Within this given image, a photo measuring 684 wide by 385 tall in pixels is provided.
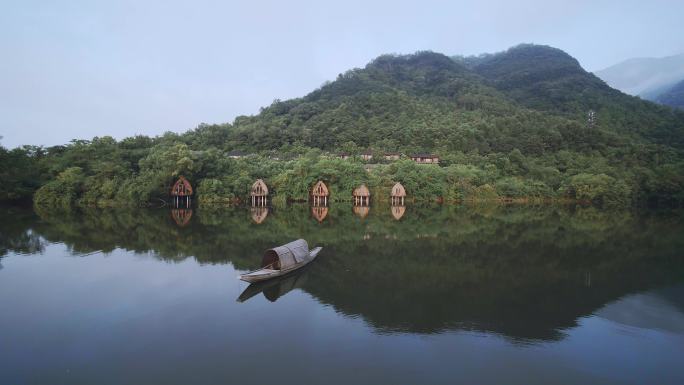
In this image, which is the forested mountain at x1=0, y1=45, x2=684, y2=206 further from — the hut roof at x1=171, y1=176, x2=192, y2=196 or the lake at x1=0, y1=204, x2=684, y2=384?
the lake at x1=0, y1=204, x2=684, y2=384

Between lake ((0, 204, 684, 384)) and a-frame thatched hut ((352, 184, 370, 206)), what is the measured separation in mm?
23376

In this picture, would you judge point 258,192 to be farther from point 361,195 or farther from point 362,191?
point 362,191

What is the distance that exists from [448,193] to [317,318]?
39223 mm

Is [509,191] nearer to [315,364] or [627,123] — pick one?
[315,364]

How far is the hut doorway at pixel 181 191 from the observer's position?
127ft

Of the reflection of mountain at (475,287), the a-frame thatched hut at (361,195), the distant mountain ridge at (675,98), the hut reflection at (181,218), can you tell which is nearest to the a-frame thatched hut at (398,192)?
the a-frame thatched hut at (361,195)

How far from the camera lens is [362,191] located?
43.4m

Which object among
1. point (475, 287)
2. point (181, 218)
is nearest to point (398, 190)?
point (181, 218)

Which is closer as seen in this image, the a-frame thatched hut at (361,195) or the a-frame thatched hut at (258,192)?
the a-frame thatched hut at (258,192)

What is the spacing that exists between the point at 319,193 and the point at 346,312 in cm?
3342

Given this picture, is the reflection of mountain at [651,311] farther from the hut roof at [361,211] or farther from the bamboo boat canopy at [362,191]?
the bamboo boat canopy at [362,191]

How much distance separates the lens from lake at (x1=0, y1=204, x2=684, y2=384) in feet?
23.7

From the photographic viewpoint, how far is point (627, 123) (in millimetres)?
77562

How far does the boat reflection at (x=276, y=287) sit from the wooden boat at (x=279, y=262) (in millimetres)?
184
